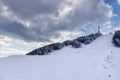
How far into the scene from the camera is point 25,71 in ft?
77.9

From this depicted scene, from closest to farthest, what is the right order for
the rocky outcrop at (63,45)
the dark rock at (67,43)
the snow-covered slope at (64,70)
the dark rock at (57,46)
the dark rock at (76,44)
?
the snow-covered slope at (64,70) → the dark rock at (76,44) → the rocky outcrop at (63,45) → the dark rock at (57,46) → the dark rock at (67,43)

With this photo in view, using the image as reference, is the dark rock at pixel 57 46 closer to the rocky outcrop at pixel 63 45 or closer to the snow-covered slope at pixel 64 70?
the rocky outcrop at pixel 63 45

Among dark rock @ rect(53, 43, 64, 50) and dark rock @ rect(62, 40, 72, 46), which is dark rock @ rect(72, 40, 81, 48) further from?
dark rock @ rect(53, 43, 64, 50)

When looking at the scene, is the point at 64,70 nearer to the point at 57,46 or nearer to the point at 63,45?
the point at 57,46

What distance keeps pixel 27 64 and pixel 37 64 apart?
1.25 m

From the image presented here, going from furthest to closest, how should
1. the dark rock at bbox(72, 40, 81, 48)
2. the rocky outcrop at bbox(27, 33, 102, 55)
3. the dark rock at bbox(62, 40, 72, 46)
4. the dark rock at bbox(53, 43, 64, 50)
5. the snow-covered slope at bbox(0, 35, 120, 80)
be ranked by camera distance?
the dark rock at bbox(62, 40, 72, 46) < the dark rock at bbox(53, 43, 64, 50) < the rocky outcrop at bbox(27, 33, 102, 55) < the dark rock at bbox(72, 40, 81, 48) < the snow-covered slope at bbox(0, 35, 120, 80)

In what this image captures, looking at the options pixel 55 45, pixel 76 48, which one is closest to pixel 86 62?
pixel 76 48

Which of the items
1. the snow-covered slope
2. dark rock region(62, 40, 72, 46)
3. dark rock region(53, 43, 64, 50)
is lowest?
the snow-covered slope

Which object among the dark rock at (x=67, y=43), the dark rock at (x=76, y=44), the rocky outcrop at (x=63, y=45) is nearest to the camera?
the dark rock at (x=76, y=44)

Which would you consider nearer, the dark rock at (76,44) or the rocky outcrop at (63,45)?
the dark rock at (76,44)

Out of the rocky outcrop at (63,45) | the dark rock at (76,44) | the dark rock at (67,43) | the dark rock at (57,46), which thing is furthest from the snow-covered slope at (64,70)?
the dark rock at (67,43)

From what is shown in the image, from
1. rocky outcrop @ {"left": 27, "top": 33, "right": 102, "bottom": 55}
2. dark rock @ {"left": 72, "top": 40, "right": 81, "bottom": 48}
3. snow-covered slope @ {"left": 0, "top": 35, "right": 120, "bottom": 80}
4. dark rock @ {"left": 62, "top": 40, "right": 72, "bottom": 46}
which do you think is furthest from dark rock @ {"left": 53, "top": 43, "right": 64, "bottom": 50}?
snow-covered slope @ {"left": 0, "top": 35, "right": 120, "bottom": 80}

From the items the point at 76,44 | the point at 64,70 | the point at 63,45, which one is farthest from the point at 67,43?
the point at 64,70

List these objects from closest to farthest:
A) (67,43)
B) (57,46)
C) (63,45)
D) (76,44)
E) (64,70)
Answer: (64,70) < (76,44) < (57,46) < (63,45) < (67,43)
